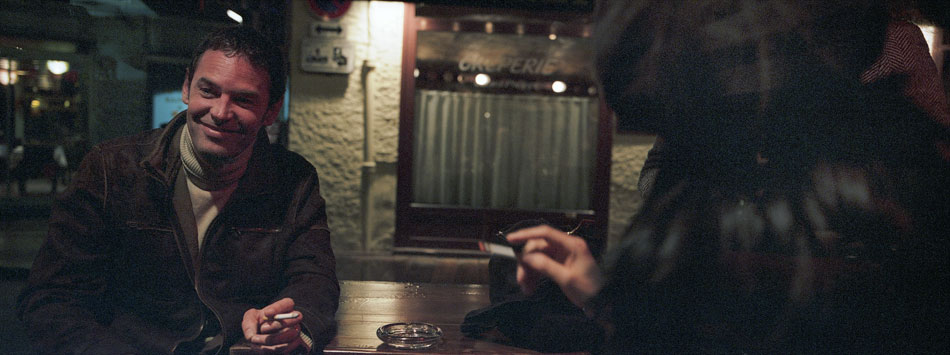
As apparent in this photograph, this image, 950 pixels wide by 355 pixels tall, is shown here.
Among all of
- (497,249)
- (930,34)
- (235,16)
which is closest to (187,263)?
(235,16)

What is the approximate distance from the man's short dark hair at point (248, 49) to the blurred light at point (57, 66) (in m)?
1.10

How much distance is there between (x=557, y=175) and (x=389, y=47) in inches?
81.8

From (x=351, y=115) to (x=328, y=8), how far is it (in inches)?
38.3

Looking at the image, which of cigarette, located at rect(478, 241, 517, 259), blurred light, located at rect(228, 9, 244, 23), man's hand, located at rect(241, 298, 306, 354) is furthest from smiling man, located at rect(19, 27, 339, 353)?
cigarette, located at rect(478, 241, 517, 259)

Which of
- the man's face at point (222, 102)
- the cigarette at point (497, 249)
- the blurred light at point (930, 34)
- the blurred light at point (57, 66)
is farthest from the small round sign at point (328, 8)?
the blurred light at point (930, 34)

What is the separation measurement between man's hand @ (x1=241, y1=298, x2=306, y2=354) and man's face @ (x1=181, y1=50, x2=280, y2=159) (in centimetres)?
47

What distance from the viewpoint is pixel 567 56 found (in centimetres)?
534

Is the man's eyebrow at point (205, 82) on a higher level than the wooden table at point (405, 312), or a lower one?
higher

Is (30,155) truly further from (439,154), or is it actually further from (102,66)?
(439,154)

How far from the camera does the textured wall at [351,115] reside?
16.5 feet

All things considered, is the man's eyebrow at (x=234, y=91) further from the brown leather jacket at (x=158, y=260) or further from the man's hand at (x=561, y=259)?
the man's hand at (x=561, y=259)

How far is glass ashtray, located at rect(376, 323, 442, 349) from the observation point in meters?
1.50

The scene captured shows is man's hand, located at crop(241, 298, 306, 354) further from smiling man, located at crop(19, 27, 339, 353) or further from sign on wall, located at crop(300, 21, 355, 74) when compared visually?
sign on wall, located at crop(300, 21, 355, 74)

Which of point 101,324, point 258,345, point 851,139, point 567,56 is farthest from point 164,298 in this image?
point 567,56
